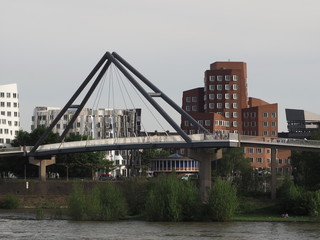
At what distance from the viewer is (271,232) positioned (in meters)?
84.9

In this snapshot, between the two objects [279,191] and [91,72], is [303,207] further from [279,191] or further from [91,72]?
[91,72]

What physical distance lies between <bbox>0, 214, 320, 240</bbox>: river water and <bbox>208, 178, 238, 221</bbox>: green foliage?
1.52 metres

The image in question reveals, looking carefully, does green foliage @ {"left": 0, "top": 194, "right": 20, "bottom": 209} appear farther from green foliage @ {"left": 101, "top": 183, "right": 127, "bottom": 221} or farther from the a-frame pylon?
green foliage @ {"left": 101, "top": 183, "right": 127, "bottom": 221}

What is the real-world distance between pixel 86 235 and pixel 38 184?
56.0 meters

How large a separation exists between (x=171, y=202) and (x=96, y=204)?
25.9ft

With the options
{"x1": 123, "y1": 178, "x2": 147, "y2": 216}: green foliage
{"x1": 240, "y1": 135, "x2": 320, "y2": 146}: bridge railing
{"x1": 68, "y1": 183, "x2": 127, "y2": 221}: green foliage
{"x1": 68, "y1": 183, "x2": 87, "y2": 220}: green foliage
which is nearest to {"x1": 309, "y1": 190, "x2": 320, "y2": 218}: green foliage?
{"x1": 123, "y1": 178, "x2": 147, "y2": 216}: green foliage

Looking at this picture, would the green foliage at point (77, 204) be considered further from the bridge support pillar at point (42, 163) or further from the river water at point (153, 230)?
the bridge support pillar at point (42, 163)

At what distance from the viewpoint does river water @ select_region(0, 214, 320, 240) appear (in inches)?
3130

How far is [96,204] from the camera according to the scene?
313 feet

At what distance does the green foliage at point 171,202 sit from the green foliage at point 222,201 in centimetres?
178

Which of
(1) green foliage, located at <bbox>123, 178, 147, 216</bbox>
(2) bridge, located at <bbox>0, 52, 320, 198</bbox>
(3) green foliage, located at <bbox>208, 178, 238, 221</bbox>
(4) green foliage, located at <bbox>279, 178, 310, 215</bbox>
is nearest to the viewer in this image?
(3) green foliage, located at <bbox>208, 178, 238, 221</bbox>

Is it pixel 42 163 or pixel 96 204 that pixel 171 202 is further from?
pixel 42 163

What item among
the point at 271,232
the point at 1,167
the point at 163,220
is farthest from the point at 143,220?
the point at 1,167

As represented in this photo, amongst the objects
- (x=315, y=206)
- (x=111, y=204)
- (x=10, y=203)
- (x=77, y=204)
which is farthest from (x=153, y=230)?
(x=10, y=203)
